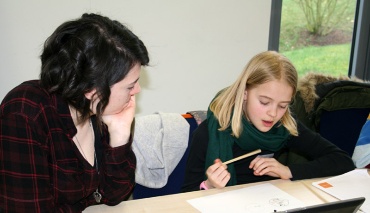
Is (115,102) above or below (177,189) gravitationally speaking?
above

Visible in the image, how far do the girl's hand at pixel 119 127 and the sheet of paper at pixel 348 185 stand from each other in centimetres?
67

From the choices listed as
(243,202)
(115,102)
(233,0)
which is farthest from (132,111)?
(233,0)

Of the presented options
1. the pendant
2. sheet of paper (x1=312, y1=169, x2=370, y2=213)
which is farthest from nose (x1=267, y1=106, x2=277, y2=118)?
the pendant

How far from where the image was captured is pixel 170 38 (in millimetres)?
2201

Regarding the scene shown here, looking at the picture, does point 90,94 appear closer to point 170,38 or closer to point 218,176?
point 218,176

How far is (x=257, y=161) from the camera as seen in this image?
1381mm

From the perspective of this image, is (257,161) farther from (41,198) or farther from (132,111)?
(41,198)

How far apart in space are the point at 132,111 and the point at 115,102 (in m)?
0.21

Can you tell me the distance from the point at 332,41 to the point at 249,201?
2.04 meters

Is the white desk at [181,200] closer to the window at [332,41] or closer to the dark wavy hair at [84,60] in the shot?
the dark wavy hair at [84,60]

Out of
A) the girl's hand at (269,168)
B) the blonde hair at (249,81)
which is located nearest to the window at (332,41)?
the blonde hair at (249,81)

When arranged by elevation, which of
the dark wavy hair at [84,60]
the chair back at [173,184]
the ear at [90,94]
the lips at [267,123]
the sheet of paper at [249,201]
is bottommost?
the chair back at [173,184]

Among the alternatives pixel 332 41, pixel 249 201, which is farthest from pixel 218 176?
pixel 332 41

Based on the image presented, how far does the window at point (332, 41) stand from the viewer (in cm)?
265
